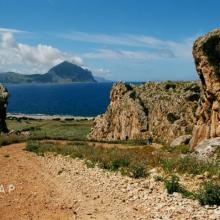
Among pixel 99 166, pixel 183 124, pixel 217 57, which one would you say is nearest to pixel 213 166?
pixel 99 166

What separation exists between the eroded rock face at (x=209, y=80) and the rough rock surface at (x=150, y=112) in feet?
45.2

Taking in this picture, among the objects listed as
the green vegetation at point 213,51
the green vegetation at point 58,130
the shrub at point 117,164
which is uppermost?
the green vegetation at point 213,51

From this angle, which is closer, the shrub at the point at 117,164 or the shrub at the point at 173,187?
the shrub at the point at 173,187

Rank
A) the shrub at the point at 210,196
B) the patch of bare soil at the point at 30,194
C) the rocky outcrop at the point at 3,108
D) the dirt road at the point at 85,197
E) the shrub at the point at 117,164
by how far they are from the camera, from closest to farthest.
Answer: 1. the shrub at the point at 210,196
2. the dirt road at the point at 85,197
3. the patch of bare soil at the point at 30,194
4. the shrub at the point at 117,164
5. the rocky outcrop at the point at 3,108

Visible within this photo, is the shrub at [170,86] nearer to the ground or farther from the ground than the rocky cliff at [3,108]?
farther from the ground

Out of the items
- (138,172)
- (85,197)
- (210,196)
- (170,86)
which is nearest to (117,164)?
(138,172)

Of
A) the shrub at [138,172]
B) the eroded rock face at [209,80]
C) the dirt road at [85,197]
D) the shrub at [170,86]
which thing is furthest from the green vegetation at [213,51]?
the shrub at [170,86]

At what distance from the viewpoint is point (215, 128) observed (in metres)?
39.2

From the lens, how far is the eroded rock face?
40344 mm

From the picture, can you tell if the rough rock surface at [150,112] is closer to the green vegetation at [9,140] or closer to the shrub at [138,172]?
the green vegetation at [9,140]

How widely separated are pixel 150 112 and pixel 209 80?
2929cm

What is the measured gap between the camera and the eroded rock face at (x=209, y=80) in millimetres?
40344

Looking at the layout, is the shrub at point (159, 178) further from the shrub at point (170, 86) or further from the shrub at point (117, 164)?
the shrub at point (170, 86)

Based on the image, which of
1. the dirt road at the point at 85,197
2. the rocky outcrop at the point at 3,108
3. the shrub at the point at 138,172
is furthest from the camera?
the rocky outcrop at the point at 3,108
